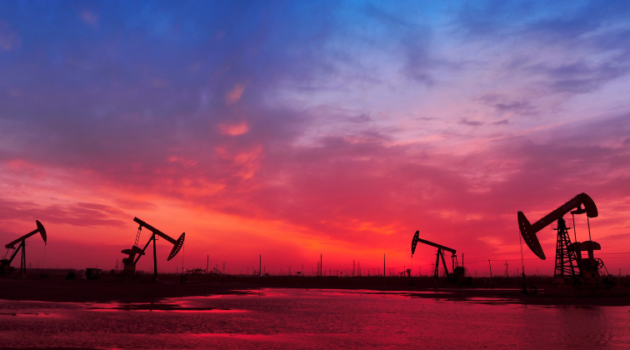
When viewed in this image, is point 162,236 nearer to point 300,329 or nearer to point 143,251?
point 143,251

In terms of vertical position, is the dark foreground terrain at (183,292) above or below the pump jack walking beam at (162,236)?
below

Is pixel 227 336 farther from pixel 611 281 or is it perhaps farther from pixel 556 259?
pixel 611 281

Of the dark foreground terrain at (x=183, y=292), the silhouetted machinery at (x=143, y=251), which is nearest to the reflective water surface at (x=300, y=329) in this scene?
the dark foreground terrain at (x=183, y=292)

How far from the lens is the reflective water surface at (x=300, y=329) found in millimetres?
12938

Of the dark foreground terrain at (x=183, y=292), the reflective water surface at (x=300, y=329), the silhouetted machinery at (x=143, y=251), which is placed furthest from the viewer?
the silhouetted machinery at (x=143, y=251)

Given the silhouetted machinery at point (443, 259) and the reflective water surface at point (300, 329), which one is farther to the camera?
the silhouetted machinery at point (443, 259)

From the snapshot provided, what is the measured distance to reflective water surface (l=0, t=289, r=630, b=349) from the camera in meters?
12.9

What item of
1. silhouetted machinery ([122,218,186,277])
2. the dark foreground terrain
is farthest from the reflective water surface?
silhouetted machinery ([122,218,186,277])

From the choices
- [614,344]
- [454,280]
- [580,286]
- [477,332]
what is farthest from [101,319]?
[454,280]

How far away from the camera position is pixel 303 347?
12.6 meters

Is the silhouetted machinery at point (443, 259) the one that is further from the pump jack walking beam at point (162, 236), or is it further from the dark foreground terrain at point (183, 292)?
the pump jack walking beam at point (162, 236)

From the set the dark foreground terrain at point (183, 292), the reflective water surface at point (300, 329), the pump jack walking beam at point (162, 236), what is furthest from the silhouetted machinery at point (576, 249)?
the pump jack walking beam at point (162, 236)

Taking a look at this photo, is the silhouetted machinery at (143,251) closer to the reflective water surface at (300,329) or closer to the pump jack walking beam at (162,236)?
the pump jack walking beam at (162,236)

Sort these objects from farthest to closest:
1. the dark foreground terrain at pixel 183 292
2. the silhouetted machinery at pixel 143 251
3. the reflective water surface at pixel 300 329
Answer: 1. the silhouetted machinery at pixel 143 251
2. the dark foreground terrain at pixel 183 292
3. the reflective water surface at pixel 300 329
